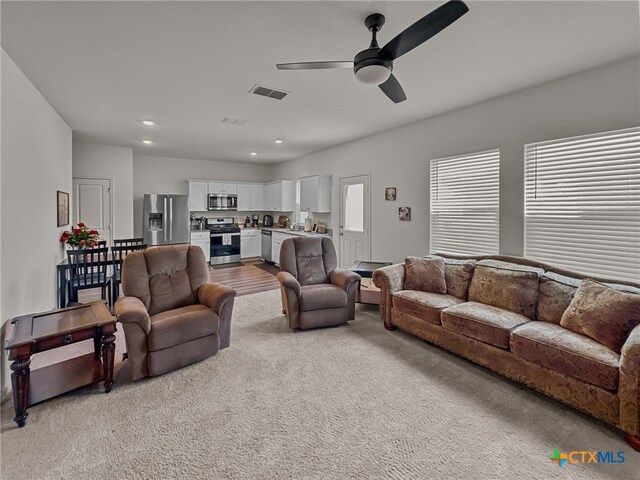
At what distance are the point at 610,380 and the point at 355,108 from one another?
3623 millimetres

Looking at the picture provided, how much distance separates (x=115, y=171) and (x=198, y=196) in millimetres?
1919

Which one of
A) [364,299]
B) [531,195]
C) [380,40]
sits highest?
[380,40]

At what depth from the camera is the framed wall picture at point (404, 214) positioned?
188 inches

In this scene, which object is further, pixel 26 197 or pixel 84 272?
Result: pixel 84 272

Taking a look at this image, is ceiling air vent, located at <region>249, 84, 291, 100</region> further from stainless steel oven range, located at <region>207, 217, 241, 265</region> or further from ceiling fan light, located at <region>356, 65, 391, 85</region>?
stainless steel oven range, located at <region>207, 217, 241, 265</region>

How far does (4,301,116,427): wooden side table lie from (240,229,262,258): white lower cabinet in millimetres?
5544

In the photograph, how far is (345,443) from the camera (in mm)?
1854

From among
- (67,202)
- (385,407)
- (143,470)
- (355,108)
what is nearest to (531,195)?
(355,108)

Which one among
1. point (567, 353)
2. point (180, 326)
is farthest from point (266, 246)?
point (567, 353)

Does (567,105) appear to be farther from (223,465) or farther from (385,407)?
(223,465)

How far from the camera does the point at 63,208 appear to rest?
175 inches

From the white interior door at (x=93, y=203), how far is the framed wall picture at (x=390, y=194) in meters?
5.49

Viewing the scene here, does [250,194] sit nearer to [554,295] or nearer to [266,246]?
[266,246]

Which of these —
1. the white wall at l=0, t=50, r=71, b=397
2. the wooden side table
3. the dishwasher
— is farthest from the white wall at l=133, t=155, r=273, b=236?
the wooden side table
